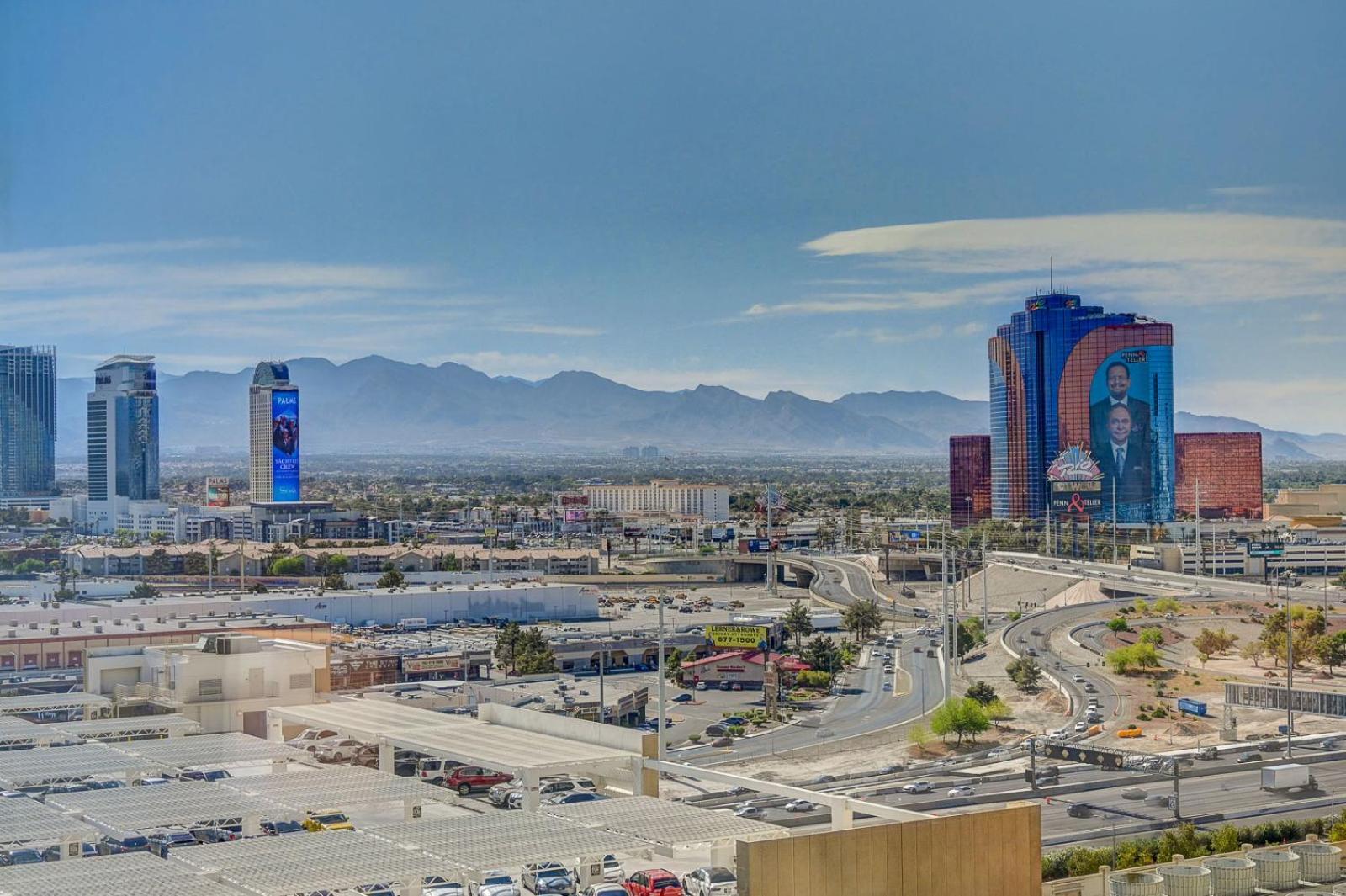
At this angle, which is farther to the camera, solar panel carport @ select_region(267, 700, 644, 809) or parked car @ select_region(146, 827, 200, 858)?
solar panel carport @ select_region(267, 700, 644, 809)

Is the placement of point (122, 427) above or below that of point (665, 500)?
above

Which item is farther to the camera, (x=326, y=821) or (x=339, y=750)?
(x=339, y=750)

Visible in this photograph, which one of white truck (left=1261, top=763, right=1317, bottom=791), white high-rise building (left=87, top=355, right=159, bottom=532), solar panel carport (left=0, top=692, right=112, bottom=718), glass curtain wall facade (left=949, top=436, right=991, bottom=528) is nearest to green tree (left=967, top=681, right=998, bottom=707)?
white truck (left=1261, top=763, right=1317, bottom=791)

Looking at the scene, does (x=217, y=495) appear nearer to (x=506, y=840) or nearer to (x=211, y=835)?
(x=211, y=835)

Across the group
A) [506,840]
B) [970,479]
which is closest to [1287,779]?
[506,840]

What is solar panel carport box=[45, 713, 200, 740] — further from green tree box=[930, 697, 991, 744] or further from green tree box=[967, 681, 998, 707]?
green tree box=[967, 681, 998, 707]

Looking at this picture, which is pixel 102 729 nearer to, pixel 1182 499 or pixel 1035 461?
pixel 1035 461
